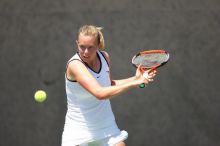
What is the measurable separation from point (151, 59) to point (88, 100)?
61cm

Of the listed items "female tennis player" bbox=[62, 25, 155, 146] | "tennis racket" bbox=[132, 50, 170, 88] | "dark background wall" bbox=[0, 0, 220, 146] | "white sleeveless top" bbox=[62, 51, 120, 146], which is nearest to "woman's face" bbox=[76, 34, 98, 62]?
"female tennis player" bbox=[62, 25, 155, 146]

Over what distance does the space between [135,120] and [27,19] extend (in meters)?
1.45

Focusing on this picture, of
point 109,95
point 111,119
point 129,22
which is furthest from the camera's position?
point 129,22

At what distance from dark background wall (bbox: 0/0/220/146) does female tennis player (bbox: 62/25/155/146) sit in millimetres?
1524

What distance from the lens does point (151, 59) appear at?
3.77 metres

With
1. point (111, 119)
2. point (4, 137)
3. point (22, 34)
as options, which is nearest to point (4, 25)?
point (22, 34)

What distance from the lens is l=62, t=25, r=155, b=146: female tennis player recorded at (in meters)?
3.31

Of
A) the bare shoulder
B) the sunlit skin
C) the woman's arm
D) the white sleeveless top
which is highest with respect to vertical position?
the sunlit skin

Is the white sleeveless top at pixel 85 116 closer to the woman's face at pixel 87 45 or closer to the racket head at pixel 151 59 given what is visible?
the woman's face at pixel 87 45

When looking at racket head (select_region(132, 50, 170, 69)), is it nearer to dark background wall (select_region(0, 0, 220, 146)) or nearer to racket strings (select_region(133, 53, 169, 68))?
racket strings (select_region(133, 53, 169, 68))

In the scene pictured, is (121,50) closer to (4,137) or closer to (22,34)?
(22,34)

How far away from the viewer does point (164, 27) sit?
506cm

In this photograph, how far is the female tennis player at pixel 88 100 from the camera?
10.9ft

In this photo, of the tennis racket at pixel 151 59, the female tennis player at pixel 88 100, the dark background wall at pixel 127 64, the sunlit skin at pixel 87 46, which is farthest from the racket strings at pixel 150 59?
the dark background wall at pixel 127 64
